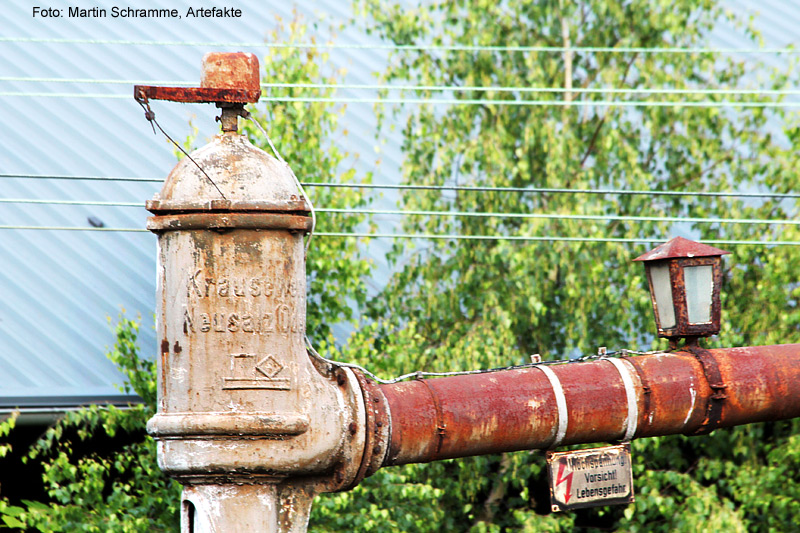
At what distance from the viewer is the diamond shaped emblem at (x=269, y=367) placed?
409cm

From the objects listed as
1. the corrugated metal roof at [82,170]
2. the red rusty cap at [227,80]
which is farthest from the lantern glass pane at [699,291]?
the corrugated metal roof at [82,170]

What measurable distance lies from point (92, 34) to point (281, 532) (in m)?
7.21

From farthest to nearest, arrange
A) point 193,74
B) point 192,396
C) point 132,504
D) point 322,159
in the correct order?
point 193,74
point 322,159
point 132,504
point 192,396

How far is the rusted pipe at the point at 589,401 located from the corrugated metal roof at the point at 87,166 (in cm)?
531

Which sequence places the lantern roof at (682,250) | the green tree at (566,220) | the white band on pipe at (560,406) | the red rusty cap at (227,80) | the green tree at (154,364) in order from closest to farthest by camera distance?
the red rusty cap at (227,80) → the white band on pipe at (560,406) → the lantern roof at (682,250) → the green tree at (154,364) → the green tree at (566,220)

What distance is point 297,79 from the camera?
8.94 m

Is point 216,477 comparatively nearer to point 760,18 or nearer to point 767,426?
point 767,426

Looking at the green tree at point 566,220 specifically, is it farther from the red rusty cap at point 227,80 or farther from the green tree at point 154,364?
the red rusty cap at point 227,80

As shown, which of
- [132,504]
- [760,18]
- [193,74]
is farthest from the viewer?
[760,18]

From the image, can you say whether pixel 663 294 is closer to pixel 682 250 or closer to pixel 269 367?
pixel 682 250

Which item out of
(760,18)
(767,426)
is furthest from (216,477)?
(760,18)

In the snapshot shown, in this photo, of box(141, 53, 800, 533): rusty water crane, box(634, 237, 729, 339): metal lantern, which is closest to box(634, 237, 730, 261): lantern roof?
box(634, 237, 729, 339): metal lantern

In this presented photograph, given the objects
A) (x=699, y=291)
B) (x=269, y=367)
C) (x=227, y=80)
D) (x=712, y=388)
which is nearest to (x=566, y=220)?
(x=699, y=291)

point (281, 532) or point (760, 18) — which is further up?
point (760, 18)
